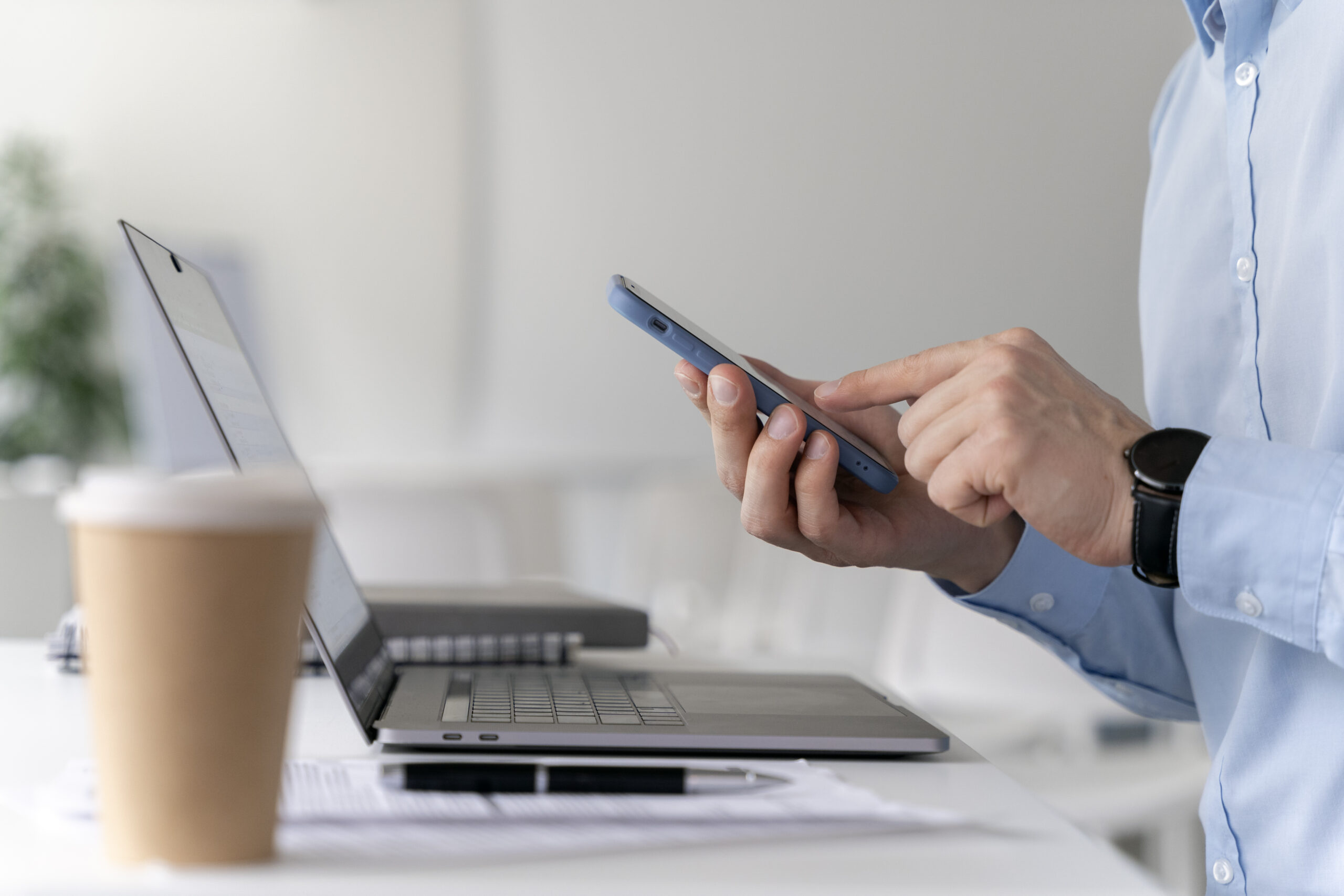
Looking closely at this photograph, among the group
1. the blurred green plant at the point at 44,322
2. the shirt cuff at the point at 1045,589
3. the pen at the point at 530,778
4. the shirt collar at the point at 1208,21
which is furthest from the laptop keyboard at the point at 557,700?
the blurred green plant at the point at 44,322

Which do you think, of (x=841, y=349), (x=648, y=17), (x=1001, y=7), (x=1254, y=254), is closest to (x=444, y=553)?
(x=1254, y=254)

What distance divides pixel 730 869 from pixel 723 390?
32cm

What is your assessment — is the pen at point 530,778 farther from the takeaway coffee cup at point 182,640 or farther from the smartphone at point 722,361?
the smartphone at point 722,361

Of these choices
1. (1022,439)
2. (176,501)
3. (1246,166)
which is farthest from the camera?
(1246,166)

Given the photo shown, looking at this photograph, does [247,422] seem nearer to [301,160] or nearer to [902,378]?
[902,378]

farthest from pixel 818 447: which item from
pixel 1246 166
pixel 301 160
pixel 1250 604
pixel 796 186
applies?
pixel 301 160

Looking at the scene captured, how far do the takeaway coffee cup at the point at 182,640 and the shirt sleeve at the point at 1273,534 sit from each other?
1.50 ft

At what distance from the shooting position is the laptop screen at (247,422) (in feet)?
1.59

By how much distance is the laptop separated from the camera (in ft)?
1.68

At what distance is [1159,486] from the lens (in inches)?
22.0

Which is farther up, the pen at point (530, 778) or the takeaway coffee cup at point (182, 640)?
the takeaway coffee cup at point (182, 640)

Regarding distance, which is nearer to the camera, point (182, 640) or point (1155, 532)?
point (182, 640)

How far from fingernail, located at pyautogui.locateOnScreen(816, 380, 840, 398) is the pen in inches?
11.0

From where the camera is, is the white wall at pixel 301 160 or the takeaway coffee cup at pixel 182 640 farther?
the white wall at pixel 301 160
